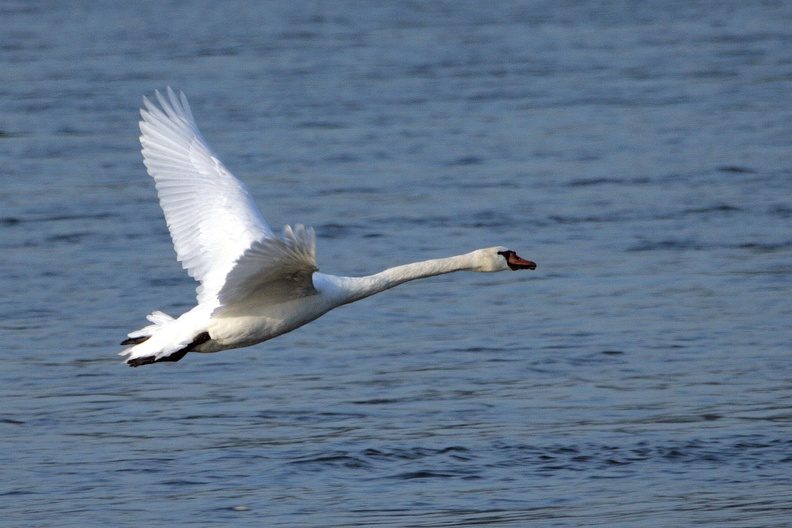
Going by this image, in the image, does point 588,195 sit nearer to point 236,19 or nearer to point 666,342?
point 666,342

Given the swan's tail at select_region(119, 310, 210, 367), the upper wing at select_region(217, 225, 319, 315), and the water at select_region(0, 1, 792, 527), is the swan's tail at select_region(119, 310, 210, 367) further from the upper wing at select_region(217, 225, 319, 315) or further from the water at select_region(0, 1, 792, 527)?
the water at select_region(0, 1, 792, 527)

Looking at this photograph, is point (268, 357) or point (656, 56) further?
point (656, 56)

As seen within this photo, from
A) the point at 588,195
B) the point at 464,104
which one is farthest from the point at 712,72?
the point at 588,195

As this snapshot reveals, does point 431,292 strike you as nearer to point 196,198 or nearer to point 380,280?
point 196,198

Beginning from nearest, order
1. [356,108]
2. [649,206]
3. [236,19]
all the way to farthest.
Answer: [649,206]
[356,108]
[236,19]

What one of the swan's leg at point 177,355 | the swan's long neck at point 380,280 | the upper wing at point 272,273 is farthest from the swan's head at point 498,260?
the swan's leg at point 177,355

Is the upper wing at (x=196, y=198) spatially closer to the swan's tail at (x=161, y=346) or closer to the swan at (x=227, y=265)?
the swan at (x=227, y=265)

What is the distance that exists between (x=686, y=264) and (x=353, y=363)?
357 centimetres

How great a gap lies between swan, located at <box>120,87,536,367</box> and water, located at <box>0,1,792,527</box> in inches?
29.6

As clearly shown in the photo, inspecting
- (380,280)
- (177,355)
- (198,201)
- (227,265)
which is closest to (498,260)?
(380,280)

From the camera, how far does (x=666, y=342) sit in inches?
434

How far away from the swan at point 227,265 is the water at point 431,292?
0.75 metres

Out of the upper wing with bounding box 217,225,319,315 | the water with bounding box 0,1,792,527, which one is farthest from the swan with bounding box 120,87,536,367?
the water with bounding box 0,1,792,527

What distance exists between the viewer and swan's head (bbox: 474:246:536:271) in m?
9.37
